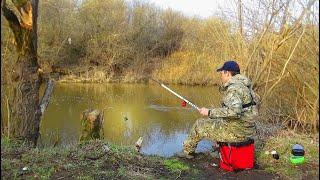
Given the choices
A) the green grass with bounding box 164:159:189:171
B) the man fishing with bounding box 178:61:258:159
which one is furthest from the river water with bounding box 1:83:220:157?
the man fishing with bounding box 178:61:258:159

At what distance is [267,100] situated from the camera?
32.0ft

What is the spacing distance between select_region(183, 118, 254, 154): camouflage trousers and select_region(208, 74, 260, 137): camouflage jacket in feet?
0.35

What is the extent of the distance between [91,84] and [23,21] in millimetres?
18923

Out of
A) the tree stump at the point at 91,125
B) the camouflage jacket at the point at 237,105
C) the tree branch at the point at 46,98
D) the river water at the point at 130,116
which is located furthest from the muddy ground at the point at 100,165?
the tree stump at the point at 91,125

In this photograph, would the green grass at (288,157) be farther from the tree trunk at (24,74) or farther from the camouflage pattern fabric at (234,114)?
the tree trunk at (24,74)

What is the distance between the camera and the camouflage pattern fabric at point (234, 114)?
5.88m

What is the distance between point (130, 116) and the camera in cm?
1482

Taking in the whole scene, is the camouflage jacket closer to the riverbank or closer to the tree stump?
the riverbank

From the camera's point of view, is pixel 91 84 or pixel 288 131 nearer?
pixel 288 131

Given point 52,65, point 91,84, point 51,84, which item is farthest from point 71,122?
point 52,65

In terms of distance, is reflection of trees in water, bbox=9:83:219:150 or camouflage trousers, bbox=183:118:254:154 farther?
reflection of trees in water, bbox=9:83:219:150

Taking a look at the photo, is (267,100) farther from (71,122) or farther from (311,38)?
(71,122)

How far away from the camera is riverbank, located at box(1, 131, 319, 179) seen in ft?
17.1

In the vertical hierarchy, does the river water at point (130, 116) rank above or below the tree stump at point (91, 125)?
below
